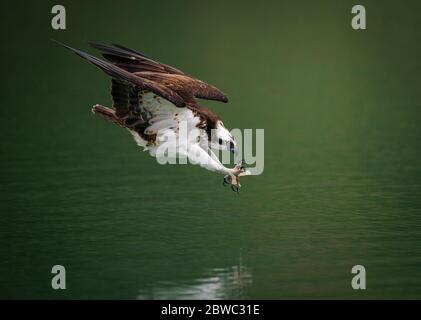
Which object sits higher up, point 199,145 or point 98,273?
point 199,145

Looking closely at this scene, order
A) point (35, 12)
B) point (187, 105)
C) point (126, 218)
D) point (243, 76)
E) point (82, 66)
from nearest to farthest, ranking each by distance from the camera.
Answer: point (187, 105), point (126, 218), point (243, 76), point (82, 66), point (35, 12)

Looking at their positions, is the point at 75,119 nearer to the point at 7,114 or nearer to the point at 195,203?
the point at 7,114

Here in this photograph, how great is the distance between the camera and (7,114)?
105 feet

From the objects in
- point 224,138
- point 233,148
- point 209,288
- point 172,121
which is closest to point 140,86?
point 172,121

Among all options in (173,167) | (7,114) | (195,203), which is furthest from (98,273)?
(7,114)

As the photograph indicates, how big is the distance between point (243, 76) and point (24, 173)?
53.7ft

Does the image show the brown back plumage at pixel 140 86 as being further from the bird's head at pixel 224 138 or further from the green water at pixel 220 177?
the green water at pixel 220 177

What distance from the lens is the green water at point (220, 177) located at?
14867 millimetres

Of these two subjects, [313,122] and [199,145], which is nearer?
[199,145]

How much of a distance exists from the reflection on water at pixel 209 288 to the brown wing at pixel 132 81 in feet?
7.07

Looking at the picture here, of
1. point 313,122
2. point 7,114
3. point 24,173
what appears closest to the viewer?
point 24,173

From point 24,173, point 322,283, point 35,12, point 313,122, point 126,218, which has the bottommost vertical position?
point 322,283

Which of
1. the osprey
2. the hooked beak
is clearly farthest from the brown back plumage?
the hooked beak

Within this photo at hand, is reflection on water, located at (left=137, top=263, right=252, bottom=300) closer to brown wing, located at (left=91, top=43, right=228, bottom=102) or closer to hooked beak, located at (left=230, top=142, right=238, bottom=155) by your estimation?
hooked beak, located at (left=230, top=142, right=238, bottom=155)
